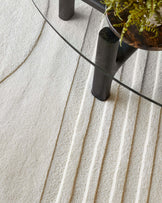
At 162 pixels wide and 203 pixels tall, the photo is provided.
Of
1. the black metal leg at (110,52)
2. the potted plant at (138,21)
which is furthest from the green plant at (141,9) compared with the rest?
the black metal leg at (110,52)

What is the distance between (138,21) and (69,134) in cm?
57

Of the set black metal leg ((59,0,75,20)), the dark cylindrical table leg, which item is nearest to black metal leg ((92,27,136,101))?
the dark cylindrical table leg

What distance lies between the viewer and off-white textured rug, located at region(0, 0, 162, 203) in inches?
43.5

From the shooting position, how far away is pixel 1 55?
1.37 m

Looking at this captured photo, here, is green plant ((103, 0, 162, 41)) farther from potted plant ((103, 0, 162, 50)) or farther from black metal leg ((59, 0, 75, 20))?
black metal leg ((59, 0, 75, 20))

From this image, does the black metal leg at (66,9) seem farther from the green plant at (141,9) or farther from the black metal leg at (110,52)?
the green plant at (141,9)

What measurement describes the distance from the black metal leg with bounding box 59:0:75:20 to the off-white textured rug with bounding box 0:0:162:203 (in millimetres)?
19

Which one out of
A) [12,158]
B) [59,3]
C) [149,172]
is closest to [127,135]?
[149,172]

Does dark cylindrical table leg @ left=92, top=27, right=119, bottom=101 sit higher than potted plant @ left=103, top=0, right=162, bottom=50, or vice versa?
potted plant @ left=103, top=0, right=162, bottom=50

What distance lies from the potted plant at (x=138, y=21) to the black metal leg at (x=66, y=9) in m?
0.13

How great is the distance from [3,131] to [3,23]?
505 mm

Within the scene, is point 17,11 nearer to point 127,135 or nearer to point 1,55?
point 1,55

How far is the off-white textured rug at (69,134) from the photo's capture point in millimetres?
1105

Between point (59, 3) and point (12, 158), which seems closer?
point (59, 3)
